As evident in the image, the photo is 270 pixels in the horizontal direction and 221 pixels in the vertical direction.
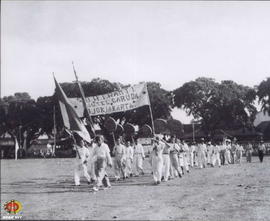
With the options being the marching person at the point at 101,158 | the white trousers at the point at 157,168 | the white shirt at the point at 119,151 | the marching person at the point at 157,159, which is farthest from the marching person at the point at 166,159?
the marching person at the point at 101,158

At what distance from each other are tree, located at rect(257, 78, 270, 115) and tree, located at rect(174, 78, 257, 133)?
2.89 m

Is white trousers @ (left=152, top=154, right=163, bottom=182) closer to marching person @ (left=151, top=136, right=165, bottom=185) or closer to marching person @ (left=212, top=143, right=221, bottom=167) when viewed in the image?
marching person @ (left=151, top=136, right=165, bottom=185)

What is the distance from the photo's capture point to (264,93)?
50.4 m

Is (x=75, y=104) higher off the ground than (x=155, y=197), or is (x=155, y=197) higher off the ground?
(x=75, y=104)

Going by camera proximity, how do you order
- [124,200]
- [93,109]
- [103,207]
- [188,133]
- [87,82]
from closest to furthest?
[103,207], [124,200], [93,109], [87,82], [188,133]

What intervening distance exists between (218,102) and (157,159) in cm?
4135

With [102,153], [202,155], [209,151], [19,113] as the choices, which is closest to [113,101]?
[102,153]

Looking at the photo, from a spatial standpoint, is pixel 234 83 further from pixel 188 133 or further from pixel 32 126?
pixel 32 126

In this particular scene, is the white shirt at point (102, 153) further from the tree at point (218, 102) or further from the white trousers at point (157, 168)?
the tree at point (218, 102)

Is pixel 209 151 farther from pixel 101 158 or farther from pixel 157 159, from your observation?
pixel 101 158

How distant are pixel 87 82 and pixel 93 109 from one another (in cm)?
3783

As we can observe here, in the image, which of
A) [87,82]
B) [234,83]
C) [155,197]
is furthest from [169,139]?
[234,83]

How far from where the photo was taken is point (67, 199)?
11297 mm

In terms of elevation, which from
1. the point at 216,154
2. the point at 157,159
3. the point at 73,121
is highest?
the point at 73,121
